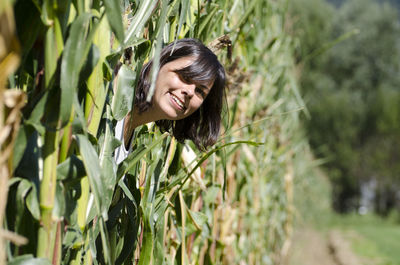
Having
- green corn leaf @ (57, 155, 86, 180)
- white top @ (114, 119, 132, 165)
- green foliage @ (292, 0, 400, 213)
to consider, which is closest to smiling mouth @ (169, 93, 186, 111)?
white top @ (114, 119, 132, 165)

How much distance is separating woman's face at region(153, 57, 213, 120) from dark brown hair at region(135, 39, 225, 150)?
12 mm

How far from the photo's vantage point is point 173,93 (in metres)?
1.03

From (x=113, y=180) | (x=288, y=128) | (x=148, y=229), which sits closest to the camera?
(x=113, y=180)

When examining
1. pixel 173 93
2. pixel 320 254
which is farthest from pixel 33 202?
pixel 320 254

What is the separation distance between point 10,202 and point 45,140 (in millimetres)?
86

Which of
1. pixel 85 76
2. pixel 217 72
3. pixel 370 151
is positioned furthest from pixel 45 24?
pixel 370 151

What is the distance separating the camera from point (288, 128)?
10.7ft

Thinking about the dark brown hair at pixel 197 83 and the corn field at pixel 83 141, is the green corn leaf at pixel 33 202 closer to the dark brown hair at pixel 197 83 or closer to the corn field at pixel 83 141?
the corn field at pixel 83 141

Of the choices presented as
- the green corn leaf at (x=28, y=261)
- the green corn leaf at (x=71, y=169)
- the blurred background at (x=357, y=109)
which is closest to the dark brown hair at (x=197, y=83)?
the green corn leaf at (x=71, y=169)

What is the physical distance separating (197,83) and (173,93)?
6 centimetres

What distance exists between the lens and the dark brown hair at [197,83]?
3.43ft

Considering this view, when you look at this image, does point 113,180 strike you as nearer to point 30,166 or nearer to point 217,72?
point 30,166

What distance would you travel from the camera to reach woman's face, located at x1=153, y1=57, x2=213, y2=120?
40.3 inches

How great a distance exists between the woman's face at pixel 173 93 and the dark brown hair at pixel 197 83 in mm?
12
